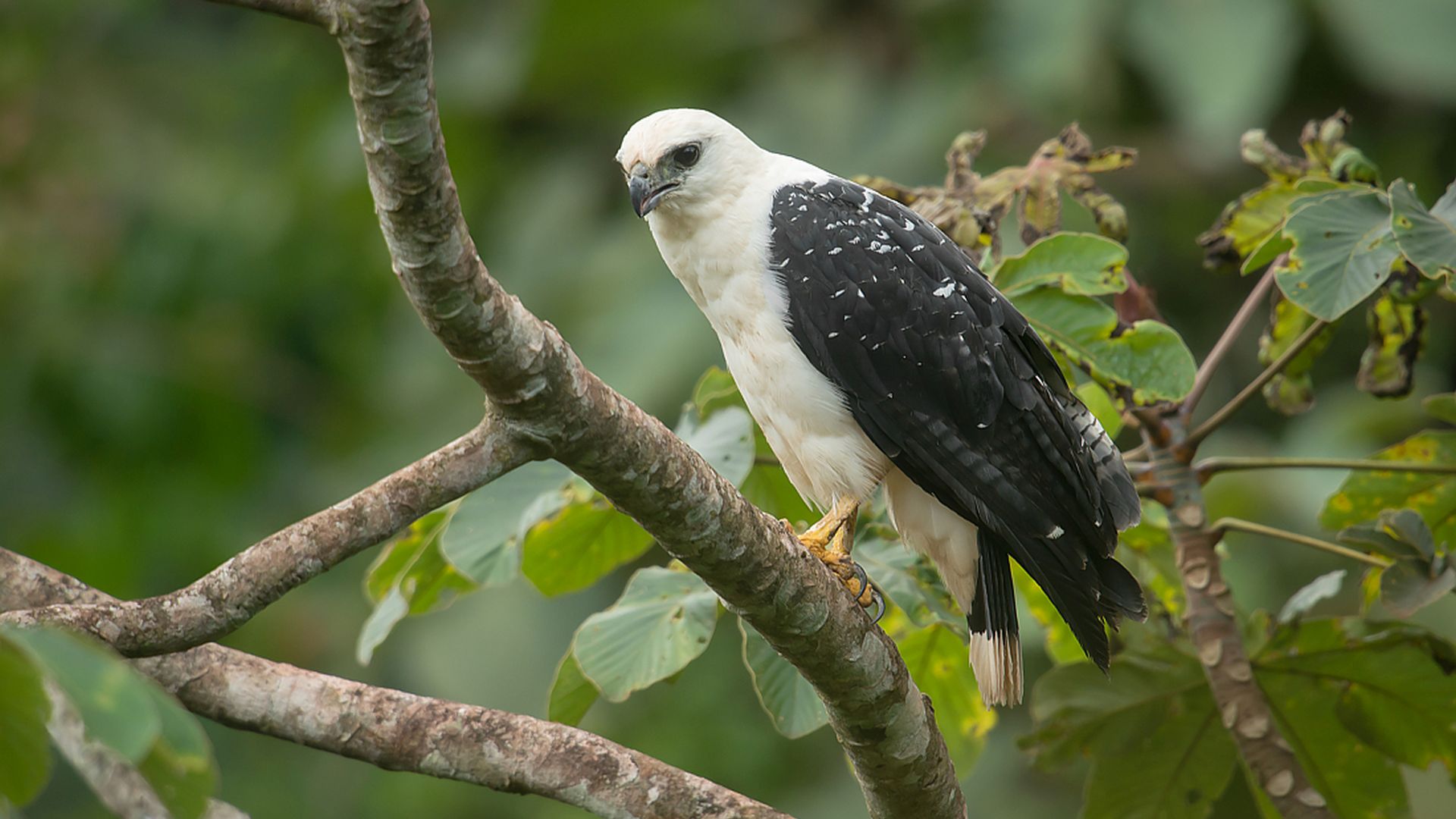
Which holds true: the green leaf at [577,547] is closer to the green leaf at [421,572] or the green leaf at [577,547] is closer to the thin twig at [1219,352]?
the green leaf at [421,572]

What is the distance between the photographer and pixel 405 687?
7.06m

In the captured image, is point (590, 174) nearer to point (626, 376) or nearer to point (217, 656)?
point (626, 376)

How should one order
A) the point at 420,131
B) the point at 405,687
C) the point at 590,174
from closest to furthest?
the point at 420,131
the point at 405,687
the point at 590,174

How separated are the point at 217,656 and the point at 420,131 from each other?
1.30 m

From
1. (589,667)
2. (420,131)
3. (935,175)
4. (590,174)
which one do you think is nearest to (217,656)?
(589,667)

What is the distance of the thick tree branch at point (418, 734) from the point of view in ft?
8.25

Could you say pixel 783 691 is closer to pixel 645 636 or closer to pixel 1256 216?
pixel 645 636

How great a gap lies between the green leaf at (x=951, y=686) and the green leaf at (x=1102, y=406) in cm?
59

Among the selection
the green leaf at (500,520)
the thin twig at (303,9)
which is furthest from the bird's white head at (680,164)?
the thin twig at (303,9)

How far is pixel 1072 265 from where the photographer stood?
9.56 feet

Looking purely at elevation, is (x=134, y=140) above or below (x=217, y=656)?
above

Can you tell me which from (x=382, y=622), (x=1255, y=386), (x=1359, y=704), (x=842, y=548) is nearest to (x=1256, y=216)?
(x=1255, y=386)

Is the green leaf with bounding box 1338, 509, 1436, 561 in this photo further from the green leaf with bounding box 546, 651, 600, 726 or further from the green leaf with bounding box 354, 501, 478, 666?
the green leaf with bounding box 354, 501, 478, 666

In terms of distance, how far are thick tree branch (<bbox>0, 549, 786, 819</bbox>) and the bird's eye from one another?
4.11 ft
